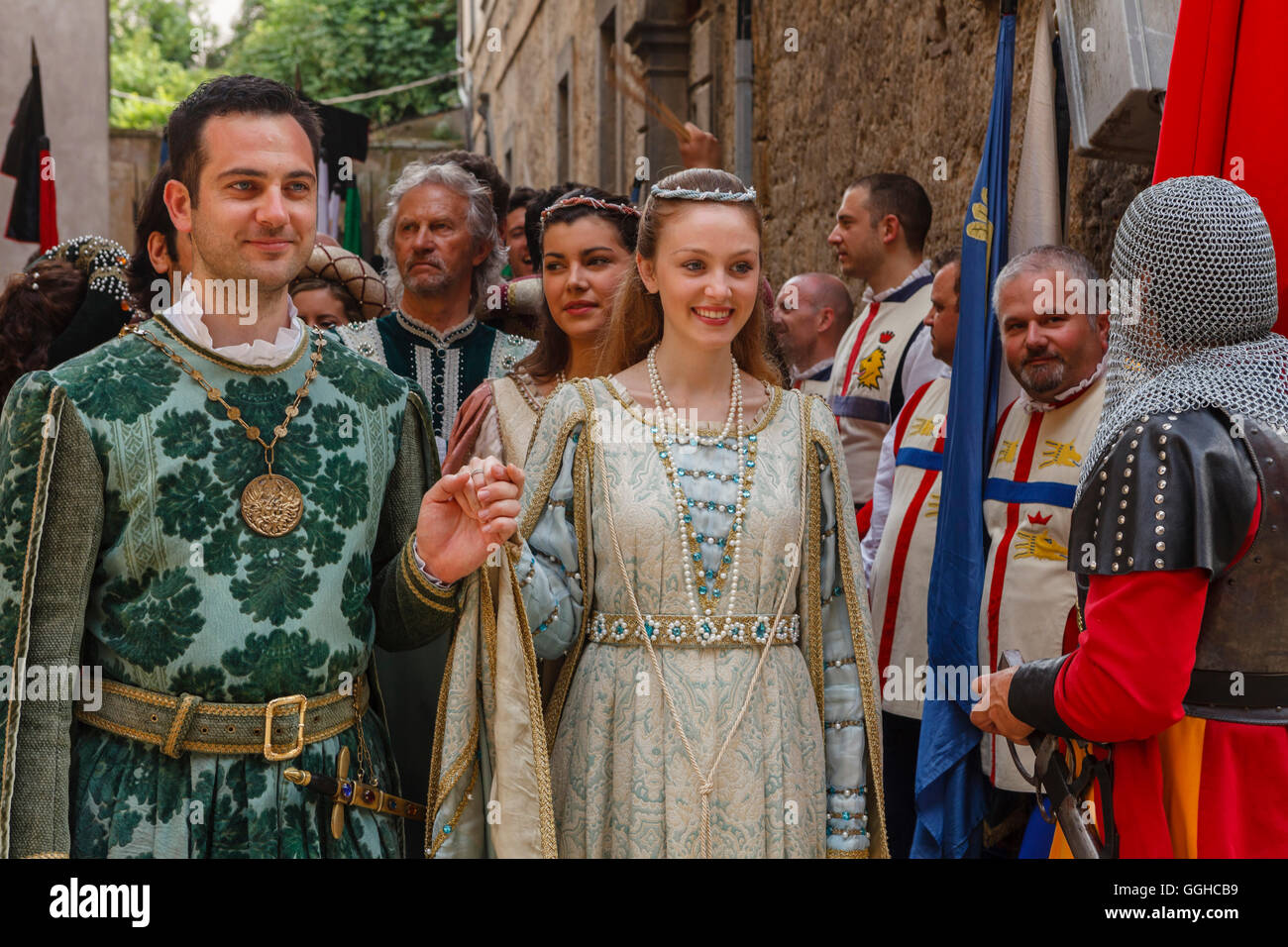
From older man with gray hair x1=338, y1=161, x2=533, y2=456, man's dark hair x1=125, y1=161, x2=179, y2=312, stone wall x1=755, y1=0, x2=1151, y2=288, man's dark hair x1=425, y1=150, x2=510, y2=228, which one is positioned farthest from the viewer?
stone wall x1=755, y1=0, x2=1151, y2=288

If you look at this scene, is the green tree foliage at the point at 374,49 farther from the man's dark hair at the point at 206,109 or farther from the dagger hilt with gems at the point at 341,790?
the dagger hilt with gems at the point at 341,790

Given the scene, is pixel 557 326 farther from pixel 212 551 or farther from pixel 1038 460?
pixel 212 551

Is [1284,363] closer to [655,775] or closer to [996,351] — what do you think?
[655,775]

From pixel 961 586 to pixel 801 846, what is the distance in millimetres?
1287

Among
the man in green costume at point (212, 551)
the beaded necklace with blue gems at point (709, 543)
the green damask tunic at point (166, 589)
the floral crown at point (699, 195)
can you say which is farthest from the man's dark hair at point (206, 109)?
the beaded necklace with blue gems at point (709, 543)

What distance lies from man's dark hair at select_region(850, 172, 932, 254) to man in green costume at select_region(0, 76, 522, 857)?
3330mm

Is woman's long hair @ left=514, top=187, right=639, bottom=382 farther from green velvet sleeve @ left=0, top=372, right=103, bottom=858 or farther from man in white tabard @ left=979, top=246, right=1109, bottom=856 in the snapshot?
green velvet sleeve @ left=0, top=372, right=103, bottom=858

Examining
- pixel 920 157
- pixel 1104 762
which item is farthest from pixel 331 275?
pixel 1104 762

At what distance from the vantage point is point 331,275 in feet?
15.5

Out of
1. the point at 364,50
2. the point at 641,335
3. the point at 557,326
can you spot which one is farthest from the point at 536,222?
the point at 364,50

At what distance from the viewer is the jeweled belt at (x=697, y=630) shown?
249 centimetres

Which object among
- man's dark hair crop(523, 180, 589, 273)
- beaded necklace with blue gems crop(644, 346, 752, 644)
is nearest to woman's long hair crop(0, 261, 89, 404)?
man's dark hair crop(523, 180, 589, 273)

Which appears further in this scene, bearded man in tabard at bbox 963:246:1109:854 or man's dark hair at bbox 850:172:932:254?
man's dark hair at bbox 850:172:932:254

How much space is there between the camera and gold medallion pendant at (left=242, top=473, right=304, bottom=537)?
82.4 inches
